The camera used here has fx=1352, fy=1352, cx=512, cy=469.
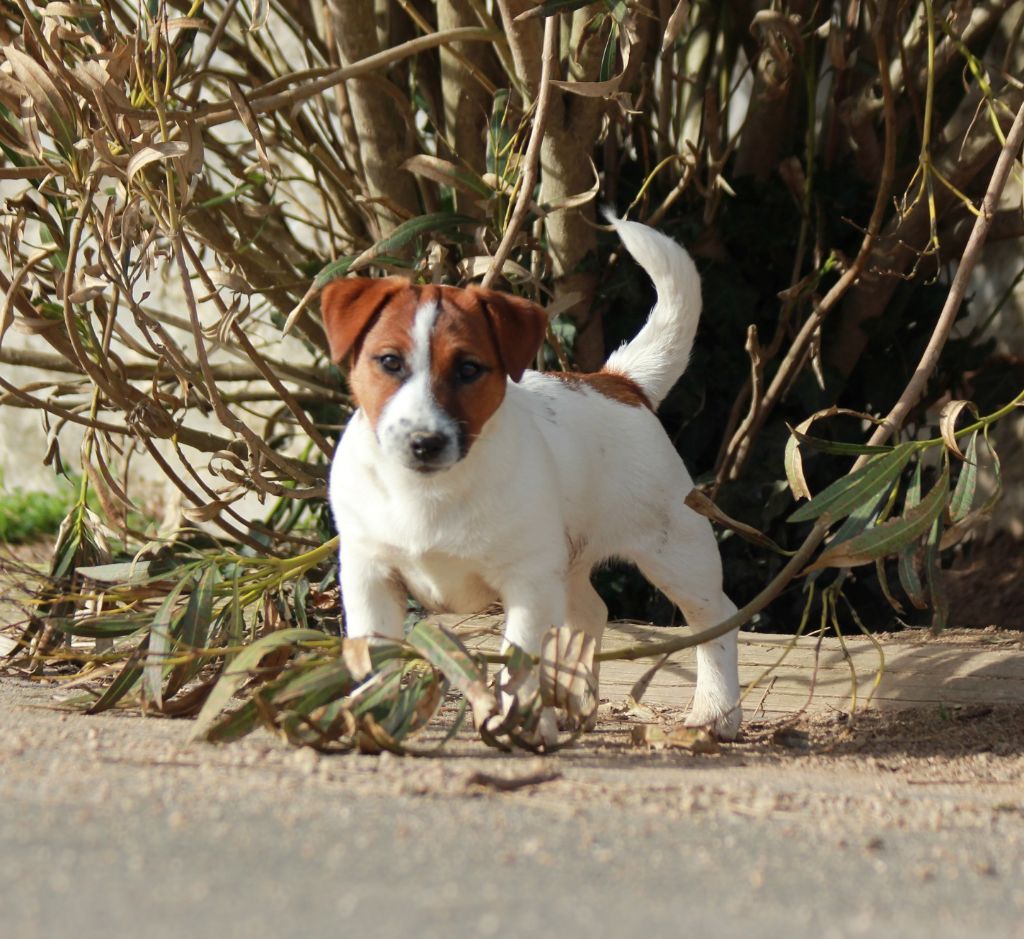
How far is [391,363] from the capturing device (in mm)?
2691

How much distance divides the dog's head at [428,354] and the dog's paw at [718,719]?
1.02 metres

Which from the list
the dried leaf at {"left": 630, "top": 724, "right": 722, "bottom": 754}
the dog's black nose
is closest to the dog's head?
the dog's black nose

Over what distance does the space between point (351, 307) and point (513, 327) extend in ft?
1.10

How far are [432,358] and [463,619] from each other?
4.85 ft

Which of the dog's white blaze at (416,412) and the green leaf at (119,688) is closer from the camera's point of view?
the dog's white blaze at (416,412)

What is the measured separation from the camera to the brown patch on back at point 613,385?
3375mm

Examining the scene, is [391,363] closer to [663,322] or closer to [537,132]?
[537,132]

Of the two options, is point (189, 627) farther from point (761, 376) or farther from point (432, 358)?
point (761, 376)

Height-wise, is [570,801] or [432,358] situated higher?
[432,358]

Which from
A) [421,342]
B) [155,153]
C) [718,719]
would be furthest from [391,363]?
[718,719]

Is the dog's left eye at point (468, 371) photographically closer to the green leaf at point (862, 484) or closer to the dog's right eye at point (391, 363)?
the dog's right eye at point (391, 363)

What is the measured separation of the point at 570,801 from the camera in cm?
209

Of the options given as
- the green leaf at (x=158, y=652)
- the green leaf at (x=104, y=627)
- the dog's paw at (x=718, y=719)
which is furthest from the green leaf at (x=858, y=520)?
the green leaf at (x=104, y=627)

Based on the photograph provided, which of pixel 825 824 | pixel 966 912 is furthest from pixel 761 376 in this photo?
pixel 966 912
